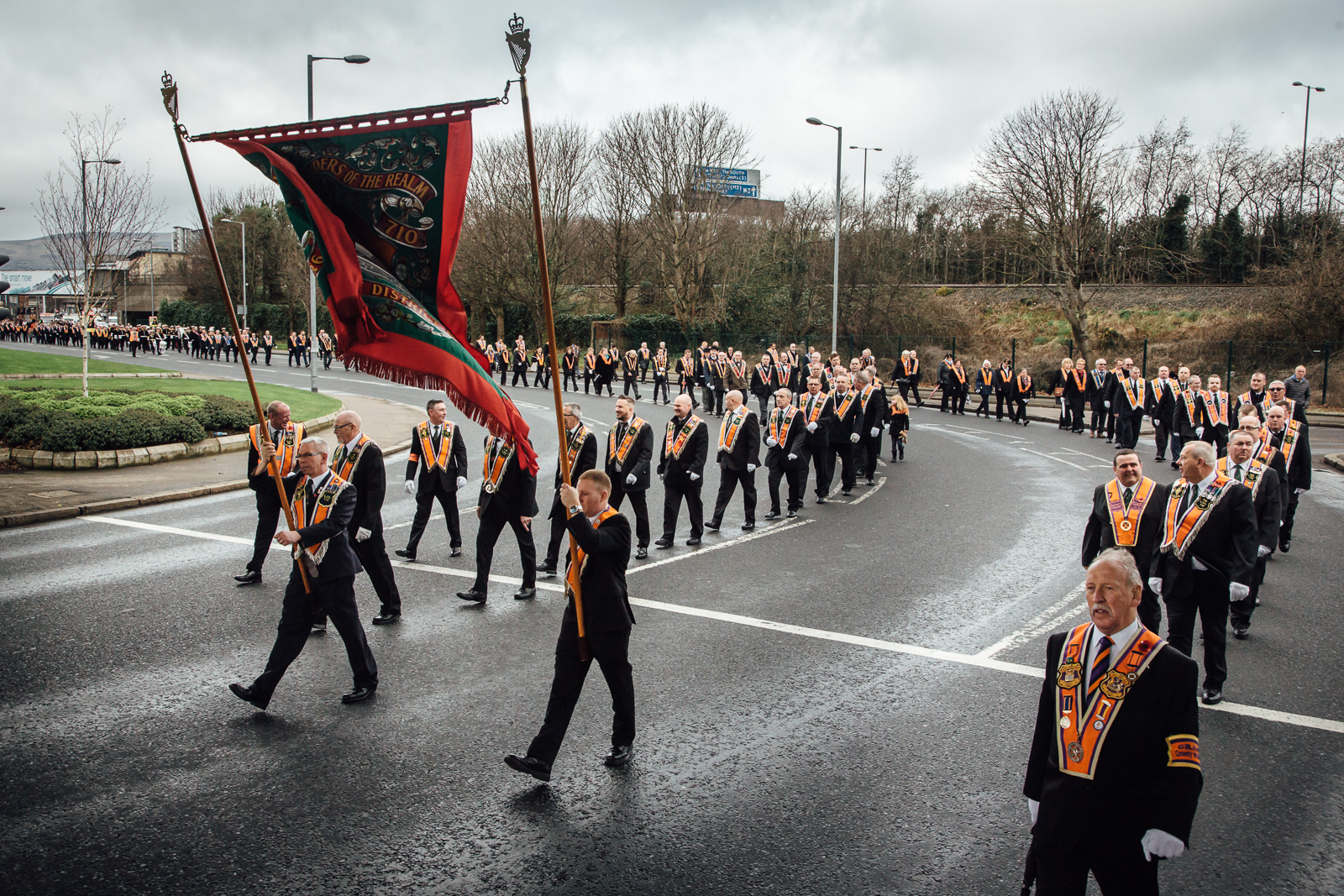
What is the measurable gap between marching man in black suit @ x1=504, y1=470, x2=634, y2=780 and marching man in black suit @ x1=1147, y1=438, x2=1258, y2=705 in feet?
12.1

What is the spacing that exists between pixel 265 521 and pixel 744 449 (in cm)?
561

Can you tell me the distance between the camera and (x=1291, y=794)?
16.7 ft

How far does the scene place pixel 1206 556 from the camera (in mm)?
6273

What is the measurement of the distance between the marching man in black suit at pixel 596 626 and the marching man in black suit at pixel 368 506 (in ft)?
10.5

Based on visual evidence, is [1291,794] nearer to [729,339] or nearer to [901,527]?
[901,527]

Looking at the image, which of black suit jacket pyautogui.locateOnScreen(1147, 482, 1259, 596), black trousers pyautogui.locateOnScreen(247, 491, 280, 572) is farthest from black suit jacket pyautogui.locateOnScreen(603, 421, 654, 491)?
black suit jacket pyautogui.locateOnScreen(1147, 482, 1259, 596)

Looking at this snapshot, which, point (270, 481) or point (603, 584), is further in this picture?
point (270, 481)

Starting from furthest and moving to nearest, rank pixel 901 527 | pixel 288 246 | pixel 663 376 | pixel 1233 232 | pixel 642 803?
pixel 288 246, pixel 1233 232, pixel 663 376, pixel 901 527, pixel 642 803

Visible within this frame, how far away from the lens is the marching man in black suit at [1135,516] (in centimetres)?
661

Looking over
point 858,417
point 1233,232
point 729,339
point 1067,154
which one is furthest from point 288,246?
point 858,417

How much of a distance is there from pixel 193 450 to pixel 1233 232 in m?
46.4

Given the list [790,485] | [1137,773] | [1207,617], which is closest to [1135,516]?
[1207,617]

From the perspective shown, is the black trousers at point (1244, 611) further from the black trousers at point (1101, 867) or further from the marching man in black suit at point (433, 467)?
the marching man in black suit at point (433, 467)

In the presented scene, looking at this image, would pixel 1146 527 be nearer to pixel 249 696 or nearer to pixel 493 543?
pixel 493 543
